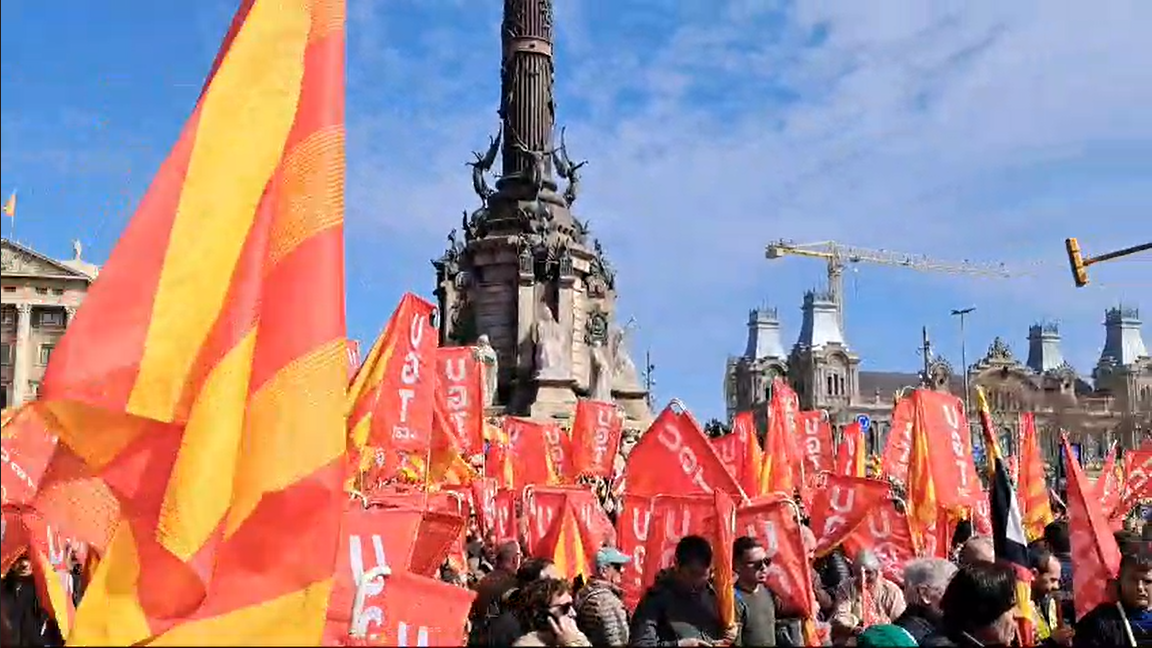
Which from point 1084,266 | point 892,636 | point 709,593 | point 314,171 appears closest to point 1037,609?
point 709,593

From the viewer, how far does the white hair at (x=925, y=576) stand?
619 centimetres

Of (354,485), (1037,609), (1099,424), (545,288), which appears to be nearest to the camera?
(1037,609)

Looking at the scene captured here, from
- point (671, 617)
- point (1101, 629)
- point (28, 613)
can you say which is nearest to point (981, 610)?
point (1101, 629)

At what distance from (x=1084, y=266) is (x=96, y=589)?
1830cm

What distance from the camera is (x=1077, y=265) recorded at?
778 inches

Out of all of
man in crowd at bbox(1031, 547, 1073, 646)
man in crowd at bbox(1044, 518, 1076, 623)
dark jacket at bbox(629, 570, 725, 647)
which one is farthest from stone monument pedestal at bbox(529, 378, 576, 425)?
dark jacket at bbox(629, 570, 725, 647)

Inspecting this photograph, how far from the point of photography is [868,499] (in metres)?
10.8

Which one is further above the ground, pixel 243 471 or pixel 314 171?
pixel 314 171

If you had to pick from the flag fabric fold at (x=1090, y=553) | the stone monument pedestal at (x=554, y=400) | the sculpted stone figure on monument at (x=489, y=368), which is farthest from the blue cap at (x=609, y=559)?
the stone monument pedestal at (x=554, y=400)

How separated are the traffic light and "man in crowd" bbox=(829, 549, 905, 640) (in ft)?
40.2

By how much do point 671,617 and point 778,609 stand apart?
1458mm

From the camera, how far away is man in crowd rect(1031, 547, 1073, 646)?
21.0ft

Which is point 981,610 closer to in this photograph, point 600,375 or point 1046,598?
point 1046,598

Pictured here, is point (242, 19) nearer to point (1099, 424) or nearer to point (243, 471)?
point (243, 471)
